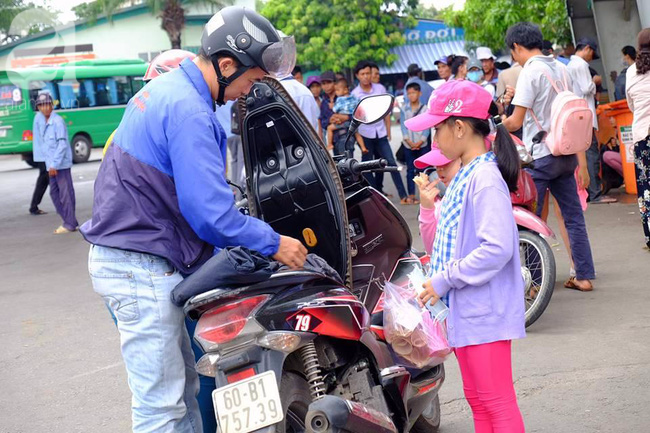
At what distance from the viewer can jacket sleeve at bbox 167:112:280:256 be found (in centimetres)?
308

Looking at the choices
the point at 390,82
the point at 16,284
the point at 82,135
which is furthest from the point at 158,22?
the point at 16,284

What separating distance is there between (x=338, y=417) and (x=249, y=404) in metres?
0.29

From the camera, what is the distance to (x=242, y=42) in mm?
3258

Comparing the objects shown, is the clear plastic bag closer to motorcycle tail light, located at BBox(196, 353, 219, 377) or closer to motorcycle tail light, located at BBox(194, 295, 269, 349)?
motorcycle tail light, located at BBox(194, 295, 269, 349)

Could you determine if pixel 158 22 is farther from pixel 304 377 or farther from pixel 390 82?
pixel 304 377

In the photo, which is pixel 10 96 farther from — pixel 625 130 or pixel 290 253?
pixel 290 253

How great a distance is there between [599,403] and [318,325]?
203 centimetres

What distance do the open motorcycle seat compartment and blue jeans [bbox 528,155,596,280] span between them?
3.30 m

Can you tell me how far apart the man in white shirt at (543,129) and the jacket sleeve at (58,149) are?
778 cm

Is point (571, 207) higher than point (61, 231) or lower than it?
higher

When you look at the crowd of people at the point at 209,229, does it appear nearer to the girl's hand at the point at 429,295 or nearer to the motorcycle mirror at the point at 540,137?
the girl's hand at the point at 429,295

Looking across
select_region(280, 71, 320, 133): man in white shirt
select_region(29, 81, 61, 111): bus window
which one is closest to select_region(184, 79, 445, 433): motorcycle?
select_region(280, 71, 320, 133): man in white shirt

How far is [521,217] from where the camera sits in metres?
6.07

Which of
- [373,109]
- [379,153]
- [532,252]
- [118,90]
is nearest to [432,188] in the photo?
[373,109]
